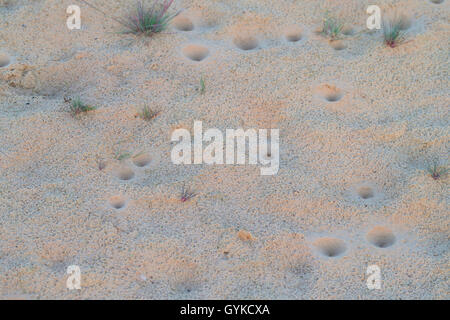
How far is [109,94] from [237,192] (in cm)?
95

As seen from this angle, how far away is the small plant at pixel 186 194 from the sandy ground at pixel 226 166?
2cm

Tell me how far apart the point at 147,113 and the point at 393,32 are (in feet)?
4.92

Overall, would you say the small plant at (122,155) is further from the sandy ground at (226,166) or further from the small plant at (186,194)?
the small plant at (186,194)

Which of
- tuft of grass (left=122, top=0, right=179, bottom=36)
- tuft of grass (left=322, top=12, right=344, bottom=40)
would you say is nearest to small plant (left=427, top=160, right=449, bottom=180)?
tuft of grass (left=322, top=12, right=344, bottom=40)

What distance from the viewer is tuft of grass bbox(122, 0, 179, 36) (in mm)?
3371

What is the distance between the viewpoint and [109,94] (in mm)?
3107

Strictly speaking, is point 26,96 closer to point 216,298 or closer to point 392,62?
point 216,298

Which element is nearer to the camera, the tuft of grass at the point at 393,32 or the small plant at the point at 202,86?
the small plant at the point at 202,86

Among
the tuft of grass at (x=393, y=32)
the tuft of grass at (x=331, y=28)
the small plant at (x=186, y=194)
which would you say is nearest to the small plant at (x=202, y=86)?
the small plant at (x=186, y=194)

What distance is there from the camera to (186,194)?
264 cm

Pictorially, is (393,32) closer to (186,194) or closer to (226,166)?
(226,166)

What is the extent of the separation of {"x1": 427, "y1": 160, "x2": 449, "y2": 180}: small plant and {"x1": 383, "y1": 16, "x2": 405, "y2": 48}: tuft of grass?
2.92 feet

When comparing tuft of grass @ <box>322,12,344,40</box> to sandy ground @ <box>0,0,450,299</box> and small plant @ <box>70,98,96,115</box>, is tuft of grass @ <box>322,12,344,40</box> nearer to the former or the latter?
sandy ground @ <box>0,0,450,299</box>

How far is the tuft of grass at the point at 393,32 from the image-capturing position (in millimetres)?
3322
